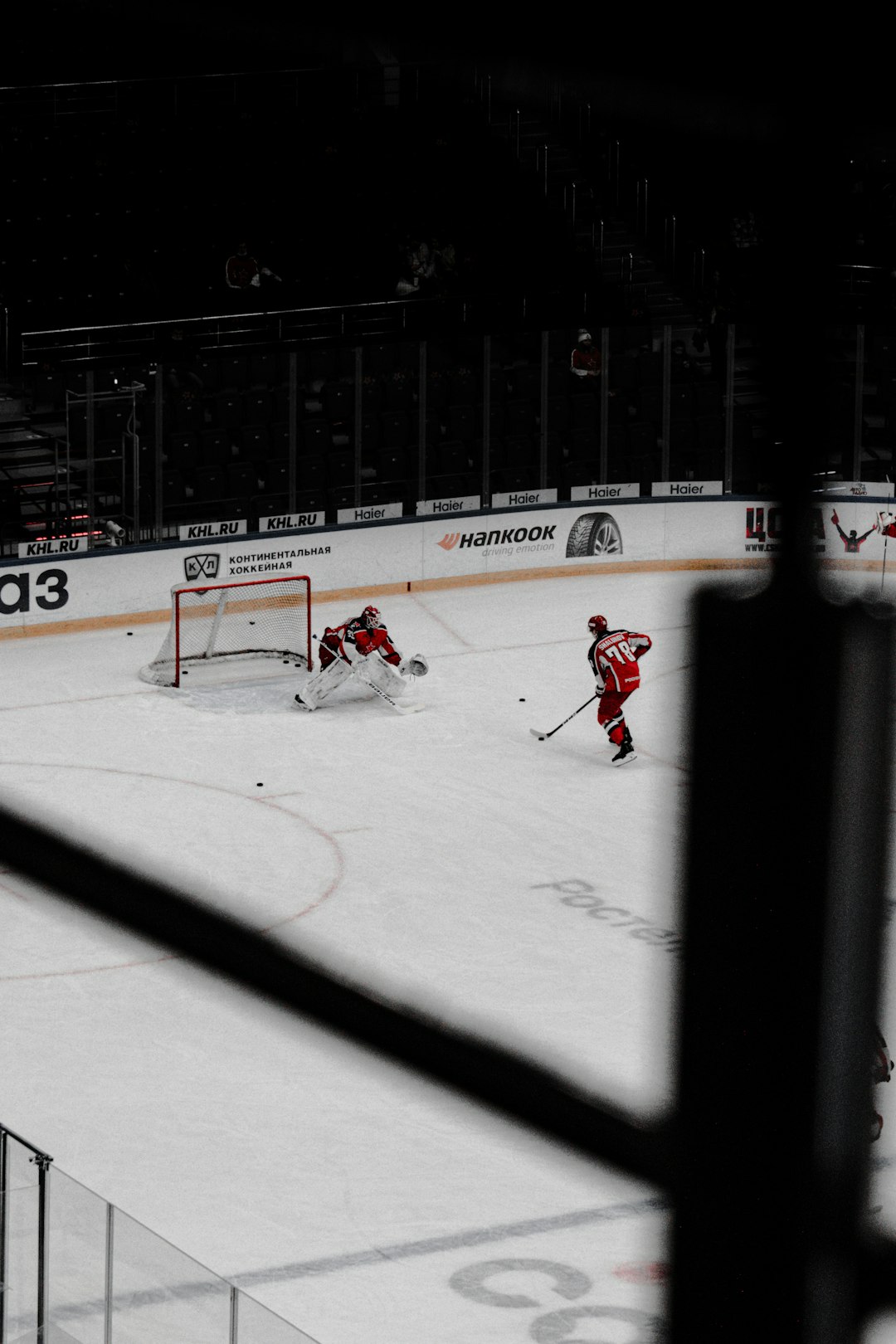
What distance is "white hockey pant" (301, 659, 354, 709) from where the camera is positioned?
1653 centimetres

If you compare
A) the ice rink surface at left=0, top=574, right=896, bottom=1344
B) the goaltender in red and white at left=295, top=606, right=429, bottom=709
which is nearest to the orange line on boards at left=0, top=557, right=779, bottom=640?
the ice rink surface at left=0, top=574, right=896, bottom=1344

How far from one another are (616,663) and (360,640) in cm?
196

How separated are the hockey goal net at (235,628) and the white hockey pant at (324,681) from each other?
33.1 inches

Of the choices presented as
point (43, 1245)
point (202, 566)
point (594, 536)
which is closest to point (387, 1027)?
point (43, 1245)

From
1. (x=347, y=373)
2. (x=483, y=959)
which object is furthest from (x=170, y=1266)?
(x=347, y=373)

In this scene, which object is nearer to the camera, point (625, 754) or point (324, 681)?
point (625, 754)

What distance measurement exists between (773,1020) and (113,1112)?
30.6 feet

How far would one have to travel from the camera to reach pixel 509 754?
51.8 feet

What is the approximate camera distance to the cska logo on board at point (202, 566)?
19.0 metres

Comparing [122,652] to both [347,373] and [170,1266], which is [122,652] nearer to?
[347,373]

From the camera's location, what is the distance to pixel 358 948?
10570 millimetres

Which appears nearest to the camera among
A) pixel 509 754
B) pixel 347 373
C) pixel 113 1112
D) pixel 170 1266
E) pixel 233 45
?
pixel 233 45

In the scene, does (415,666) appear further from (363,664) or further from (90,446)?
(90,446)

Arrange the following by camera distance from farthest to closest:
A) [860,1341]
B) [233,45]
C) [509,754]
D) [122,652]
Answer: [122,652] → [509,754] → [233,45] → [860,1341]
